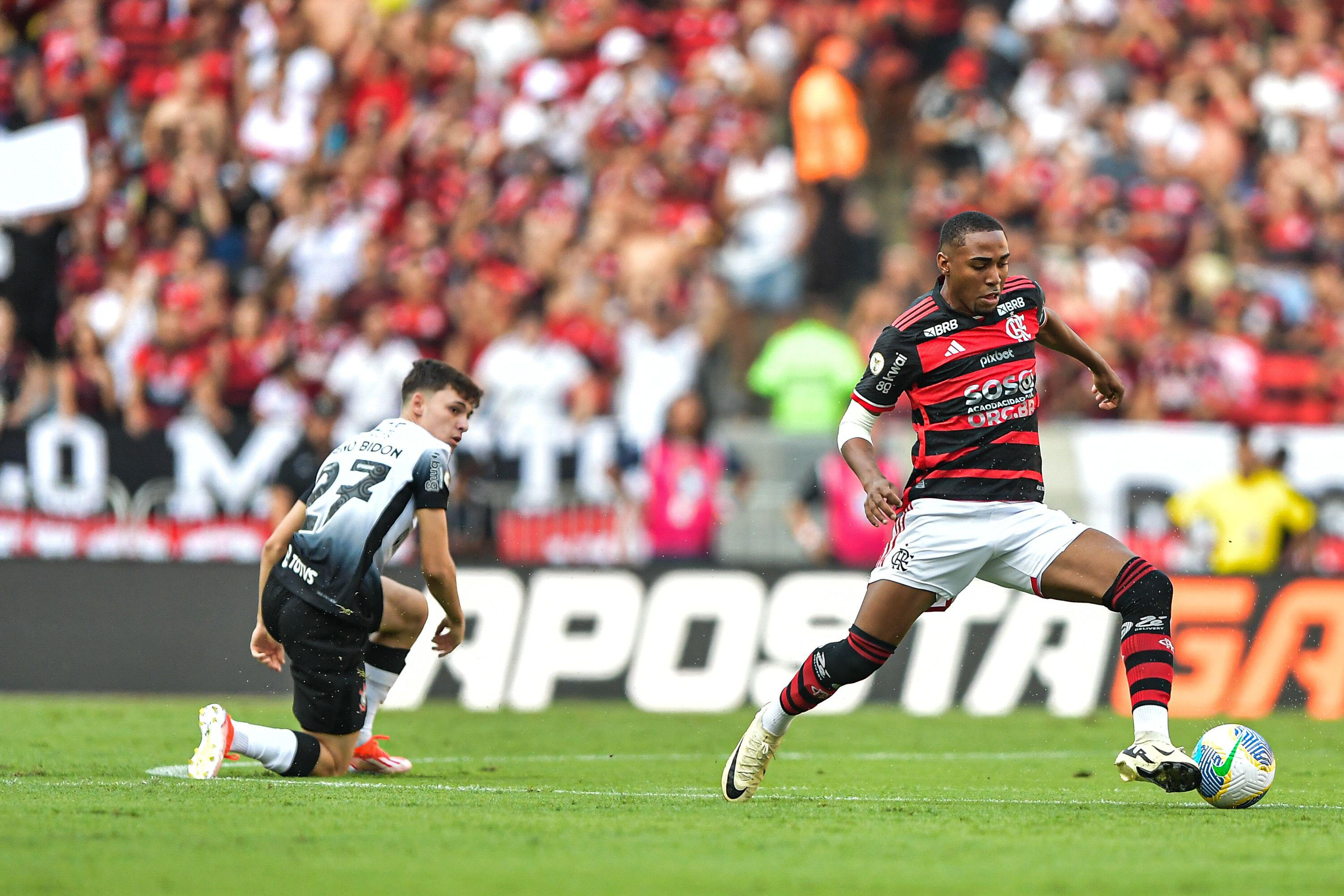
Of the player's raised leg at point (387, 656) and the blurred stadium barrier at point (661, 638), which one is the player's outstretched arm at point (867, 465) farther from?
the blurred stadium barrier at point (661, 638)

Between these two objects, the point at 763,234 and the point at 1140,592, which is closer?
the point at 1140,592

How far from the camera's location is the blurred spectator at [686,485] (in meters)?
13.9

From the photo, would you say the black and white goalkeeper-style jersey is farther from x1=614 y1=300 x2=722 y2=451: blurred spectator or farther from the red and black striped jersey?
x1=614 y1=300 x2=722 y2=451: blurred spectator

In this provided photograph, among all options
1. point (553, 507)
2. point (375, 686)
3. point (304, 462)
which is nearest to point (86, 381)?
point (304, 462)

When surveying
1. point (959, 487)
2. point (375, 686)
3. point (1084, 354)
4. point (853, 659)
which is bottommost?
point (375, 686)

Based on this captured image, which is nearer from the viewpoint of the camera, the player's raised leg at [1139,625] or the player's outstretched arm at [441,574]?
the player's raised leg at [1139,625]

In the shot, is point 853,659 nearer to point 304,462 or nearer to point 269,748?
point 269,748

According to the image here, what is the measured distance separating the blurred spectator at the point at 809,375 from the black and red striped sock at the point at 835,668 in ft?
26.7

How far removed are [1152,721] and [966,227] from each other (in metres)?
2.08

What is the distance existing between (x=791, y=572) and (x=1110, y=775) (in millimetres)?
4575

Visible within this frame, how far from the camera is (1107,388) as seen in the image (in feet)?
26.5

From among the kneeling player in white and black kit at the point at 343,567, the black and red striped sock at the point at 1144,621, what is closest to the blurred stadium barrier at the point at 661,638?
the kneeling player in white and black kit at the point at 343,567

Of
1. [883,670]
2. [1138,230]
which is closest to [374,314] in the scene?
[883,670]

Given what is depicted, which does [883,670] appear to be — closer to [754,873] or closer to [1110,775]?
[1110,775]
